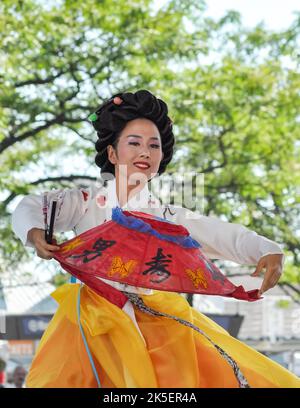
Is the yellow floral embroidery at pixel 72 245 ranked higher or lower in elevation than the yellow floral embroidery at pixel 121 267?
higher

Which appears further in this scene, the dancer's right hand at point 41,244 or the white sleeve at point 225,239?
the white sleeve at point 225,239

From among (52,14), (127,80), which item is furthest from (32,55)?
(127,80)

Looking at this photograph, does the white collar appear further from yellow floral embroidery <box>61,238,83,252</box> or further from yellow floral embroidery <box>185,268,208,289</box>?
yellow floral embroidery <box>185,268,208,289</box>

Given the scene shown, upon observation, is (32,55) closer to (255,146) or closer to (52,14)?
(52,14)

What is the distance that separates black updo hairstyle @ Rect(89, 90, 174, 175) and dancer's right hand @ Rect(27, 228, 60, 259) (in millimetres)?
540

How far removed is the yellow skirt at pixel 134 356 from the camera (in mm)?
2506

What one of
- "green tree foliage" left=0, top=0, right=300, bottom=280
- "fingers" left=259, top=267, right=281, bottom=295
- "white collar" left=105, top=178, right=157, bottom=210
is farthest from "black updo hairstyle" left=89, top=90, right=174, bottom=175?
"green tree foliage" left=0, top=0, right=300, bottom=280

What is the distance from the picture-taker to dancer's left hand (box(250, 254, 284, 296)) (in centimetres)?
263

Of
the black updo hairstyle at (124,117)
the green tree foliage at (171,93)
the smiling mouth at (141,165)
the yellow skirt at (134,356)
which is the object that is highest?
the green tree foliage at (171,93)

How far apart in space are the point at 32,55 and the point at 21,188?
1.51 metres

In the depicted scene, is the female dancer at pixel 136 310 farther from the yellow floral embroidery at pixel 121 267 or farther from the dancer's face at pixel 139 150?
the yellow floral embroidery at pixel 121 267

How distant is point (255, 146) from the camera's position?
9898mm

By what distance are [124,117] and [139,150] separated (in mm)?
149

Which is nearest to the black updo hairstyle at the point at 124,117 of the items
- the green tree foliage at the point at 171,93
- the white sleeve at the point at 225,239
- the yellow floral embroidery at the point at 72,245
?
the white sleeve at the point at 225,239
